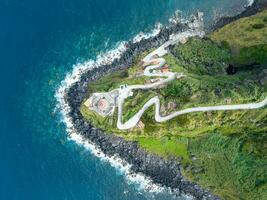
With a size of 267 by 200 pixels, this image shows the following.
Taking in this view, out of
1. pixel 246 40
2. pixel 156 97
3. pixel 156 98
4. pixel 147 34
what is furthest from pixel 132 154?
pixel 246 40

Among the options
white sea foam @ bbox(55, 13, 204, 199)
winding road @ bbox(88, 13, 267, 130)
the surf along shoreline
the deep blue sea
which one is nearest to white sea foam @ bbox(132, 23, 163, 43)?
white sea foam @ bbox(55, 13, 204, 199)

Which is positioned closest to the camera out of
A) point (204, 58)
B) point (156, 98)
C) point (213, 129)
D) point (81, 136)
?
point (213, 129)

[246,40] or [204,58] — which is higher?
[246,40]

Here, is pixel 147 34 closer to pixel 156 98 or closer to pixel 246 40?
pixel 156 98

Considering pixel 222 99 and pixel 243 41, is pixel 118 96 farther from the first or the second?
pixel 243 41

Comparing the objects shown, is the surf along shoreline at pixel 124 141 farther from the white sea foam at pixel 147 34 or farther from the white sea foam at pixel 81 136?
the white sea foam at pixel 147 34

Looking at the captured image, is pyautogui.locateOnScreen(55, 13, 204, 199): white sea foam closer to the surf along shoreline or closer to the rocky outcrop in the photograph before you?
the surf along shoreline

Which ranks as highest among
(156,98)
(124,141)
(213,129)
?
(156,98)
